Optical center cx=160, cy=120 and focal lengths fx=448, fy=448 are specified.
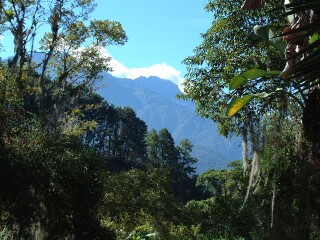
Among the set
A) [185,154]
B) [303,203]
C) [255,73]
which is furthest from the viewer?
[185,154]

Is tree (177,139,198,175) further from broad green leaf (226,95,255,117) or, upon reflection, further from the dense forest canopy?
broad green leaf (226,95,255,117)

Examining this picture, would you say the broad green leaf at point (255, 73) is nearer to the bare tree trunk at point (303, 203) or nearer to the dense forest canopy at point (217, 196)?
the dense forest canopy at point (217, 196)

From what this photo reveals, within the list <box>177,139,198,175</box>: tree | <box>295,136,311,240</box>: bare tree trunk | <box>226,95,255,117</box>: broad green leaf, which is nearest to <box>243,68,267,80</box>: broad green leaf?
<box>226,95,255,117</box>: broad green leaf

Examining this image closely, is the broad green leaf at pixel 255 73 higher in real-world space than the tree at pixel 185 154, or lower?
lower

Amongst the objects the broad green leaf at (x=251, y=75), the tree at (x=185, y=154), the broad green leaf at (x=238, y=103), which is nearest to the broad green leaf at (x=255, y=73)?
the broad green leaf at (x=251, y=75)

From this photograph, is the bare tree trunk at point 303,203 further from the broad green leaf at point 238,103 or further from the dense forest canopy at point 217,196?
the broad green leaf at point 238,103

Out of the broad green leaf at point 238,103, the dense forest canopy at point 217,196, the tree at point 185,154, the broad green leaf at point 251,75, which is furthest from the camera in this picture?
the tree at point 185,154

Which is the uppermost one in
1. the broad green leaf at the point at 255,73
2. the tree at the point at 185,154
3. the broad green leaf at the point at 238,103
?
the tree at the point at 185,154

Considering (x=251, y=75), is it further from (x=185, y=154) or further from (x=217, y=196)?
(x=185, y=154)

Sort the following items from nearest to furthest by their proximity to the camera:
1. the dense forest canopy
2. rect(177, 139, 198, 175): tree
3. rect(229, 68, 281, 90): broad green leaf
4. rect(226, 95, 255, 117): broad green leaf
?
1. rect(229, 68, 281, 90): broad green leaf
2. rect(226, 95, 255, 117): broad green leaf
3. the dense forest canopy
4. rect(177, 139, 198, 175): tree

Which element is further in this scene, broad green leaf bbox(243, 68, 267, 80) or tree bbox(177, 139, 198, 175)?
tree bbox(177, 139, 198, 175)

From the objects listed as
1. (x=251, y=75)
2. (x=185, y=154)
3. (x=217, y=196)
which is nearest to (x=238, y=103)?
(x=251, y=75)

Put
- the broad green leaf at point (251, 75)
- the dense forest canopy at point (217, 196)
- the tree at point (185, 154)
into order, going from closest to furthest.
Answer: the broad green leaf at point (251, 75)
the dense forest canopy at point (217, 196)
the tree at point (185, 154)

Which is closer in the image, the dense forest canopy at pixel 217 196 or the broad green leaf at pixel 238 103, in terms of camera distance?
the broad green leaf at pixel 238 103
